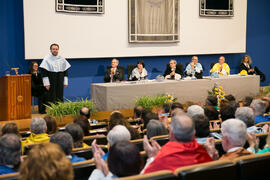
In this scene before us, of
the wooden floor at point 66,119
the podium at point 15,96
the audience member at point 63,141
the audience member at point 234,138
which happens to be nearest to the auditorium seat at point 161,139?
the audience member at point 234,138

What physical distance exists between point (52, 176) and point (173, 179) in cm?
78

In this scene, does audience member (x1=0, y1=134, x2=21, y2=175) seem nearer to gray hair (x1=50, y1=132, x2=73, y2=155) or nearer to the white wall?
gray hair (x1=50, y1=132, x2=73, y2=155)

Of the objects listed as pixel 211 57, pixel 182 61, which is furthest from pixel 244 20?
pixel 182 61

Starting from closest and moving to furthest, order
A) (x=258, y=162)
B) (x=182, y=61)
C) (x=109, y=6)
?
1. (x=258, y=162)
2. (x=109, y=6)
3. (x=182, y=61)

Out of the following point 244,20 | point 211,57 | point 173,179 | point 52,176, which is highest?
point 244,20

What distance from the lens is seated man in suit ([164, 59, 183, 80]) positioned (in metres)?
8.64

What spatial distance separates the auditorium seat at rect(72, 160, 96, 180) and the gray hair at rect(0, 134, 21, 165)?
42 cm

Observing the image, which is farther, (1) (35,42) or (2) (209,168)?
(1) (35,42)

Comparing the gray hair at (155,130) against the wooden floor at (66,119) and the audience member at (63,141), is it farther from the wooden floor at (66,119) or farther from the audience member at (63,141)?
the wooden floor at (66,119)

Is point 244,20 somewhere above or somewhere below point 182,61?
above

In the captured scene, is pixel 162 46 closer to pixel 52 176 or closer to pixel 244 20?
pixel 244 20

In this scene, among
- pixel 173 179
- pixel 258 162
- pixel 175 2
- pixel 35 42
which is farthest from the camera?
pixel 175 2

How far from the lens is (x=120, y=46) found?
9.60 m

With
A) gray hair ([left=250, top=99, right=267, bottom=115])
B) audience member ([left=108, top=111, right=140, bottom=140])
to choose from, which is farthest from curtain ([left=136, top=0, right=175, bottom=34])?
audience member ([left=108, top=111, right=140, bottom=140])
